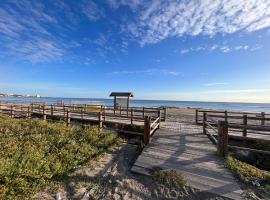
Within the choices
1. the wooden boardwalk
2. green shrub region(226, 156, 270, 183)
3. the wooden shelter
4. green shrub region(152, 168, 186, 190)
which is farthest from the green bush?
the wooden shelter

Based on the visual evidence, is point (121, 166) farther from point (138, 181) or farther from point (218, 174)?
Result: point (218, 174)

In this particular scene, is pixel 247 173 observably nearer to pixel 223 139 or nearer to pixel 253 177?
pixel 253 177

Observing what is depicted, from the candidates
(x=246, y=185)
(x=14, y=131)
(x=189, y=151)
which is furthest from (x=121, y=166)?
(x=14, y=131)

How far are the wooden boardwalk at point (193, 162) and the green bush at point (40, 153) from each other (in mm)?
2510

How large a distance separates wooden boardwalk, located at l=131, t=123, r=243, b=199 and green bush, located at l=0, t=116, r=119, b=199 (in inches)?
98.8

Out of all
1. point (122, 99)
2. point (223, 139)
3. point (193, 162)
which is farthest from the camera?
point (122, 99)

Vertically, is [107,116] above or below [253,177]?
above

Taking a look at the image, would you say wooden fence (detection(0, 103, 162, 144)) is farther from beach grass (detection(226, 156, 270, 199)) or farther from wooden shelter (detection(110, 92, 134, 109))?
wooden shelter (detection(110, 92, 134, 109))

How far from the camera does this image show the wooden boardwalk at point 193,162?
551cm

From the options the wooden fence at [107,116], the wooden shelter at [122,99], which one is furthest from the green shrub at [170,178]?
the wooden shelter at [122,99]

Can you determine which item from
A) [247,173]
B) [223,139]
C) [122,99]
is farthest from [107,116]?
[247,173]

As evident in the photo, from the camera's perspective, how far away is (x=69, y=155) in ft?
25.4

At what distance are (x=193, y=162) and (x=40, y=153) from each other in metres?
6.02

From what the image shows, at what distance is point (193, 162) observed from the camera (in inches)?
273
